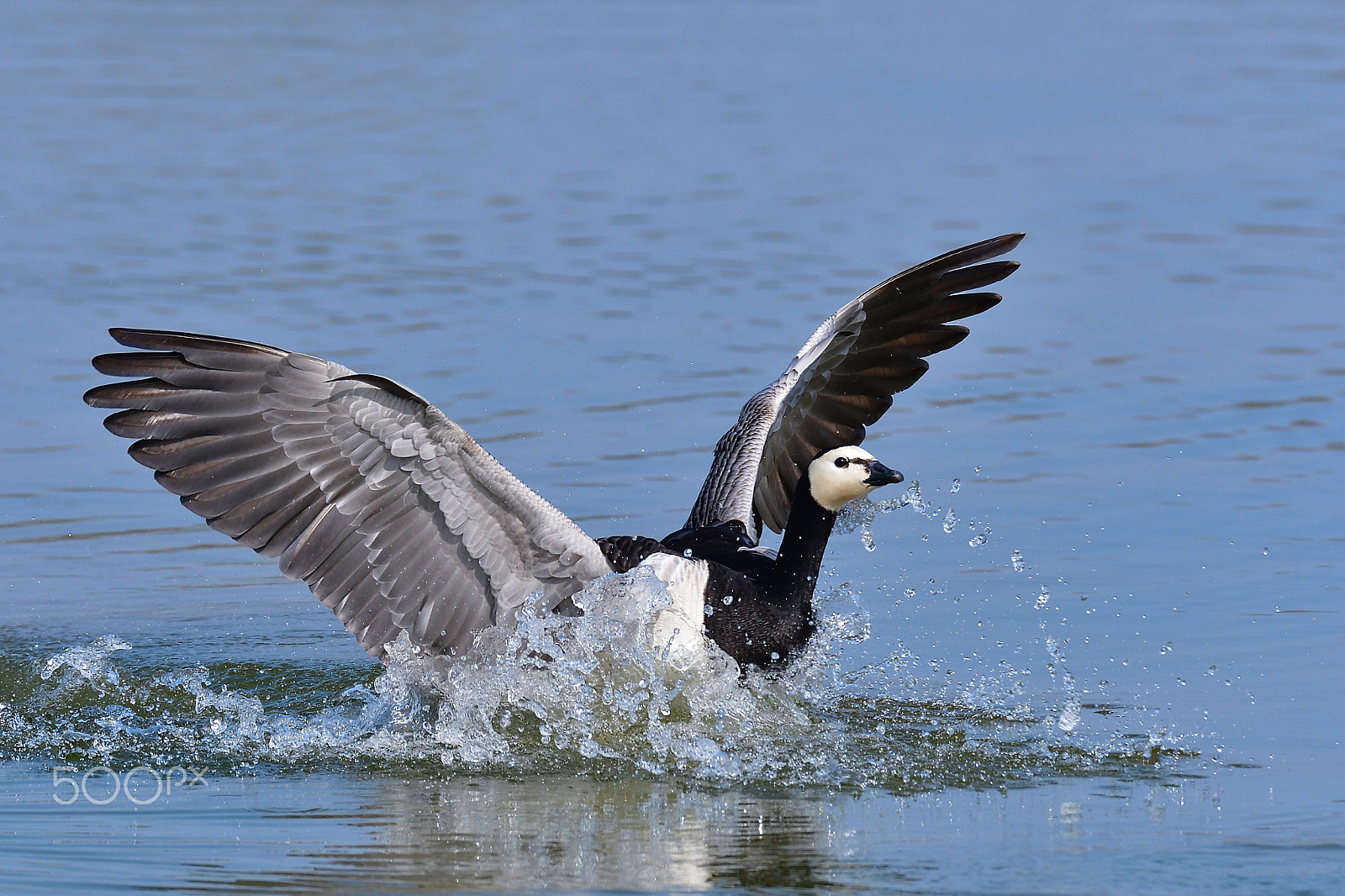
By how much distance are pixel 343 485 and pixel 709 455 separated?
4.07 meters

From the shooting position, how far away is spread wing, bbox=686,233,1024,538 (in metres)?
8.25

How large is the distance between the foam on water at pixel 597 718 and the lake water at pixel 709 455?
0.08 ft

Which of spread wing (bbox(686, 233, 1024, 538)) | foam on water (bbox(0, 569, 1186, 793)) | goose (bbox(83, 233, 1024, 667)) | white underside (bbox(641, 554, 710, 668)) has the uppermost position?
spread wing (bbox(686, 233, 1024, 538))

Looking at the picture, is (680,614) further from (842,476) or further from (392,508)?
(392,508)

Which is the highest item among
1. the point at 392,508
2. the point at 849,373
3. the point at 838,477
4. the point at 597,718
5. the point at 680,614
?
the point at 849,373

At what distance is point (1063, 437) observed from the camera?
11.1m

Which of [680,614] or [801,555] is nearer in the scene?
[680,614]

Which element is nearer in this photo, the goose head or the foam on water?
the foam on water

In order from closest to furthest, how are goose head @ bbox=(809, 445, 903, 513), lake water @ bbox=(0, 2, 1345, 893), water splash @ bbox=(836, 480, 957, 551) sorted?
lake water @ bbox=(0, 2, 1345, 893) < goose head @ bbox=(809, 445, 903, 513) < water splash @ bbox=(836, 480, 957, 551)

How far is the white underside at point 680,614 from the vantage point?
702cm

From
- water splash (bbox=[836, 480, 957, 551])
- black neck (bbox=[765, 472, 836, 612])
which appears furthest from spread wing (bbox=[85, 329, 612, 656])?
water splash (bbox=[836, 480, 957, 551])

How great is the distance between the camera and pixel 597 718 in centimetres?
702

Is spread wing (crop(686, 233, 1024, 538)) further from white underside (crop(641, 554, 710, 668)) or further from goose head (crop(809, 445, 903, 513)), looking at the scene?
white underside (crop(641, 554, 710, 668))

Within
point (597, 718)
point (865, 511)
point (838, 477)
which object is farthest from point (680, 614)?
point (865, 511)
